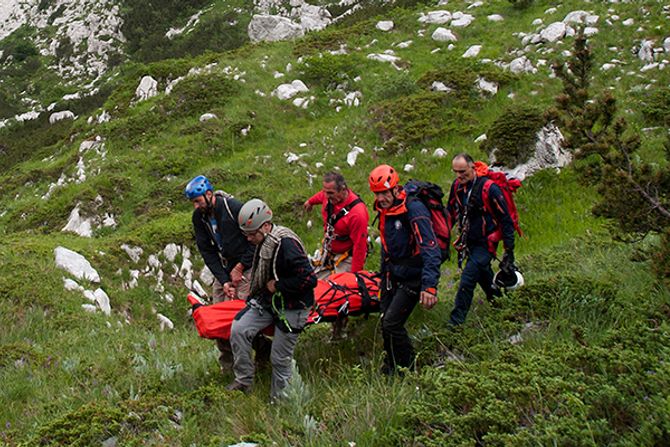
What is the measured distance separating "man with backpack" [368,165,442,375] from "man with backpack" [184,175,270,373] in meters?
1.92

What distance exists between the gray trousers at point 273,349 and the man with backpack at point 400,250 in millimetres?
927

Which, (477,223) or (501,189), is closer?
(501,189)

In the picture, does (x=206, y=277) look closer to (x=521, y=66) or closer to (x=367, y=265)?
(x=367, y=265)

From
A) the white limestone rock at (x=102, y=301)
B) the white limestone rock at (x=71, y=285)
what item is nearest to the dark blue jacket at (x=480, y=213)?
the white limestone rock at (x=102, y=301)

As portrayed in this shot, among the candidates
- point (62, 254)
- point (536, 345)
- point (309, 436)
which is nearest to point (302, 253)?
point (309, 436)

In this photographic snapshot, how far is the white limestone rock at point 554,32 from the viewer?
→ 17312 mm

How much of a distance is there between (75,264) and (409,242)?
723cm

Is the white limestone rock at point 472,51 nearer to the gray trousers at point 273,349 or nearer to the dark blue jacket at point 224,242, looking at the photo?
the dark blue jacket at point 224,242

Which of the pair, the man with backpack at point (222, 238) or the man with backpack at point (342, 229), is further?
the man with backpack at point (342, 229)

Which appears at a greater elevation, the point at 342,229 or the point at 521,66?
the point at 342,229

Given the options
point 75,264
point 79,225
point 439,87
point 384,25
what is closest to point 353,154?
point 439,87

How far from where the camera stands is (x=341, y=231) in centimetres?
699

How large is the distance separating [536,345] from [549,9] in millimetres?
18973

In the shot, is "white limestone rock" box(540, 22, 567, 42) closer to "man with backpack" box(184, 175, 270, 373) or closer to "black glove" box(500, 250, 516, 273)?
"black glove" box(500, 250, 516, 273)
